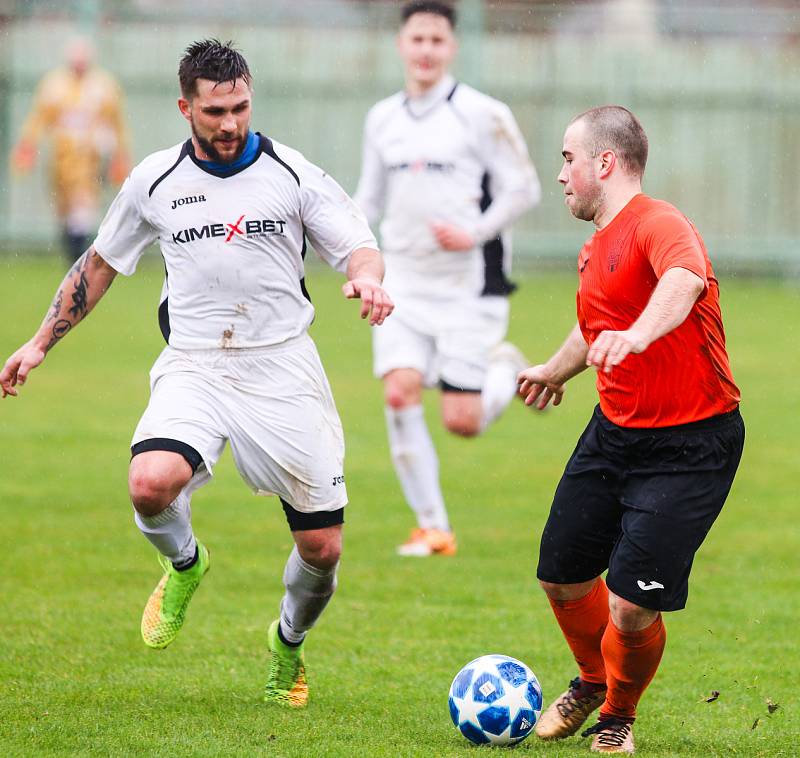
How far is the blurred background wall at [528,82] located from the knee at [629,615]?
19445mm

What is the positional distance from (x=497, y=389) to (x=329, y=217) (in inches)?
164

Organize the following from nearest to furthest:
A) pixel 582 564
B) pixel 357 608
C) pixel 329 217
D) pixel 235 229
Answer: pixel 582 564 < pixel 235 229 < pixel 329 217 < pixel 357 608

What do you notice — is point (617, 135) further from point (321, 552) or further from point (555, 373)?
point (321, 552)

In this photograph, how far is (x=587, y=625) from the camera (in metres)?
5.52

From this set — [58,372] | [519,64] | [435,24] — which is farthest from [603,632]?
[519,64]

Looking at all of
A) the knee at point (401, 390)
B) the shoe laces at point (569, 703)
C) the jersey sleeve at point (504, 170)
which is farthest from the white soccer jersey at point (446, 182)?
the shoe laces at point (569, 703)

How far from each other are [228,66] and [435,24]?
3595mm

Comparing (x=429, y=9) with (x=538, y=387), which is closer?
(x=538, y=387)

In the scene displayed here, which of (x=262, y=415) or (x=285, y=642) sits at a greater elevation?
(x=262, y=415)

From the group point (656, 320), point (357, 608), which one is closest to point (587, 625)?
point (656, 320)

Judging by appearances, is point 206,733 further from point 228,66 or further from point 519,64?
point 519,64

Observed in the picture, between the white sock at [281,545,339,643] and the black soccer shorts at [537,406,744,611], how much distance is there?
946mm

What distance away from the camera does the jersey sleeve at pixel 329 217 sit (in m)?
5.93

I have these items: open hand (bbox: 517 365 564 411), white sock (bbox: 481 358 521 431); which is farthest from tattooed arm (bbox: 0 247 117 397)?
white sock (bbox: 481 358 521 431)
